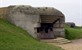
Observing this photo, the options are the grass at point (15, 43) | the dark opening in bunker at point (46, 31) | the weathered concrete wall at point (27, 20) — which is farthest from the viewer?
the dark opening in bunker at point (46, 31)

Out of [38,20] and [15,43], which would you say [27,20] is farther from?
[15,43]

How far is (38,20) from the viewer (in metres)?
19.0

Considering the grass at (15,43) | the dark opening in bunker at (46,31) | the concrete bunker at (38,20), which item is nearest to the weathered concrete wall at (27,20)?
the concrete bunker at (38,20)

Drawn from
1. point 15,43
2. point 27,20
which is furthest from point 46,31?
point 15,43

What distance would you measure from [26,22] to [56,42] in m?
2.34

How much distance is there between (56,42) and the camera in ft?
61.0

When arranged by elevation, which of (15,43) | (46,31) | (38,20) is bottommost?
(46,31)

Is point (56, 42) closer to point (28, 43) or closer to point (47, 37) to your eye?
point (47, 37)

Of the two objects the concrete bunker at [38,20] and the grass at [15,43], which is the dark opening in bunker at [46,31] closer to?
the concrete bunker at [38,20]

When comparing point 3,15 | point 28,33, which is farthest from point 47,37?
point 3,15

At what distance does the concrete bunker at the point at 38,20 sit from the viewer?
61.9 ft

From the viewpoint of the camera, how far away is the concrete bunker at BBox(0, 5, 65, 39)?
18.9 metres

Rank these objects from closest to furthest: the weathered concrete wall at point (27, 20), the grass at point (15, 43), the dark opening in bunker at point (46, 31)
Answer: the grass at point (15, 43)
the weathered concrete wall at point (27, 20)
the dark opening in bunker at point (46, 31)

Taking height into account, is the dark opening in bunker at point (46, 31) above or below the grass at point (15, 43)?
below
